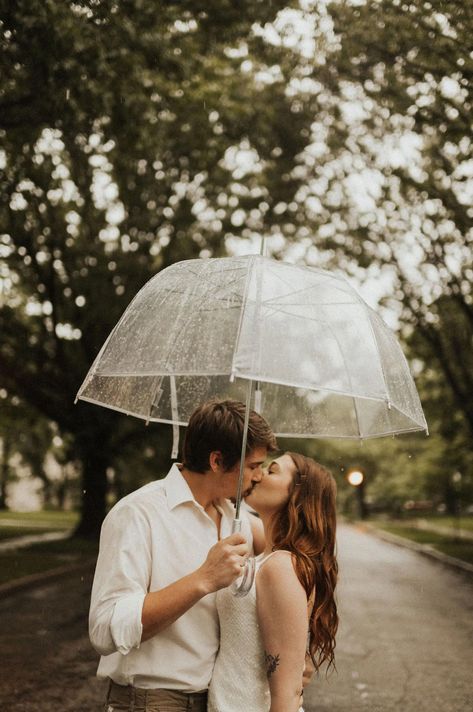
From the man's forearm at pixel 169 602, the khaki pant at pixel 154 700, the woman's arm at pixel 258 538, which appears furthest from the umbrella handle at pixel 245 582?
the woman's arm at pixel 258 538

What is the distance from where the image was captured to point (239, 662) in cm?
290

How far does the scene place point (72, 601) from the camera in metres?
14.3

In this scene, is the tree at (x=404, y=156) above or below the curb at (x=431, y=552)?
above

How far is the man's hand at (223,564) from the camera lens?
2.70 metres

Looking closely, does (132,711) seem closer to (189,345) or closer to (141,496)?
(141,496)

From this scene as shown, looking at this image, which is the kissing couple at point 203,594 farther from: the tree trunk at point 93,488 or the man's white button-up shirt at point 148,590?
the tree trunk at point 93,488

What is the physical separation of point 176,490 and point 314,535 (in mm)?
607

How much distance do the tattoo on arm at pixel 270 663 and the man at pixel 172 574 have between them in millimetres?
186

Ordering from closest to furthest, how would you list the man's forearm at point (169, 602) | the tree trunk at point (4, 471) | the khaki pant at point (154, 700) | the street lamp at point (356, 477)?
the man's forearm at point (169, 602), the khaki pant at point (154, 700), the street lamp at point (356, 477), the tree trunk at point (4, 471)

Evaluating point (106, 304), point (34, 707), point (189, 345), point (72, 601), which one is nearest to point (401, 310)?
point (106, 304)

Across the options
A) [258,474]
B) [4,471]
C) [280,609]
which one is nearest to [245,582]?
[280,609]

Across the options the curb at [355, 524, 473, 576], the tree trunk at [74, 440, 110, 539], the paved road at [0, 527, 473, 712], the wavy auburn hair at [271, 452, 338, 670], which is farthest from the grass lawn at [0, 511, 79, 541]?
the wavy auburn hair at [271, 452, 338, 670]

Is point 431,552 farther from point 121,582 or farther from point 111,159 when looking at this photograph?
point 121,582

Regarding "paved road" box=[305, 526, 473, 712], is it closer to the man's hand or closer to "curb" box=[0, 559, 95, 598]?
the man's hand
